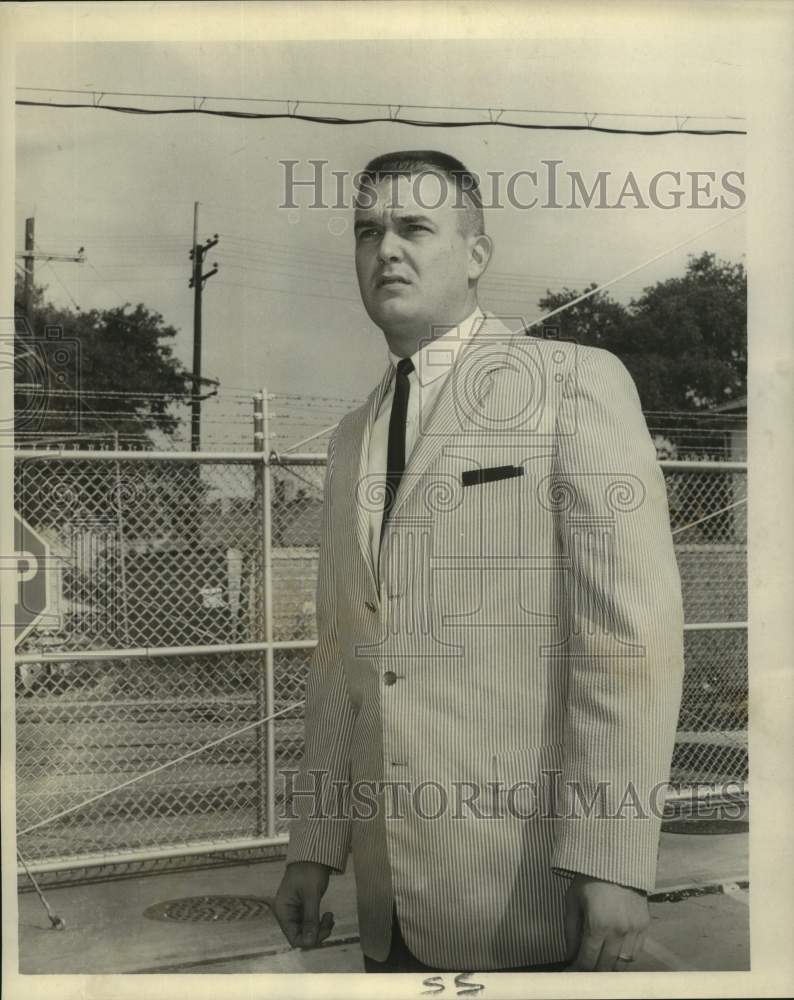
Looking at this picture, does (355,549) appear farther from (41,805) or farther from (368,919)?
(41,805)

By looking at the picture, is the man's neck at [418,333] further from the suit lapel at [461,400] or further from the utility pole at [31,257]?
the utility pole at [31,257]

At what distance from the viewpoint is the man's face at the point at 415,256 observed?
3.16 metres

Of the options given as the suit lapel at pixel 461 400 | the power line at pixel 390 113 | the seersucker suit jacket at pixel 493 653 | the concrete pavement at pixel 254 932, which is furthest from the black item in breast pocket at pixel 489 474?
the concrete pavement at pixel 254 932

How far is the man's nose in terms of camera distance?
10.5 ft

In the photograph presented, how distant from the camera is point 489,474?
9.73 ft

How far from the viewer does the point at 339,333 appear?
137 inches

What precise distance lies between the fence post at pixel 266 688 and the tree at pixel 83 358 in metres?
0.54

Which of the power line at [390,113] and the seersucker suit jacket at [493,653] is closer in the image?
the seersucker suit jacket at [493,653]

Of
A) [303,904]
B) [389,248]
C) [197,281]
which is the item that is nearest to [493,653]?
[303,904]

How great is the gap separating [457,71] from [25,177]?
59.3 inches

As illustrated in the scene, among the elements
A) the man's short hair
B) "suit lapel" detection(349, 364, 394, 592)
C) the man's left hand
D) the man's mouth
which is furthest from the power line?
the man's left hand

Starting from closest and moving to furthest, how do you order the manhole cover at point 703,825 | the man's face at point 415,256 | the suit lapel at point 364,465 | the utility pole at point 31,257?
the suit lapel at point 364,465
the man's face at point 415,256
the utility pole at point 31,257
the manhole cover at point 703,825

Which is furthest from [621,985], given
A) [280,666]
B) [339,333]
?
[339,333]

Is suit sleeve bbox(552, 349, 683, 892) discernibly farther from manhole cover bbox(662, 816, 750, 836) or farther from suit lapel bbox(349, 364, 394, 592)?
manhole cover bbox(662, 816, 750, 836)
